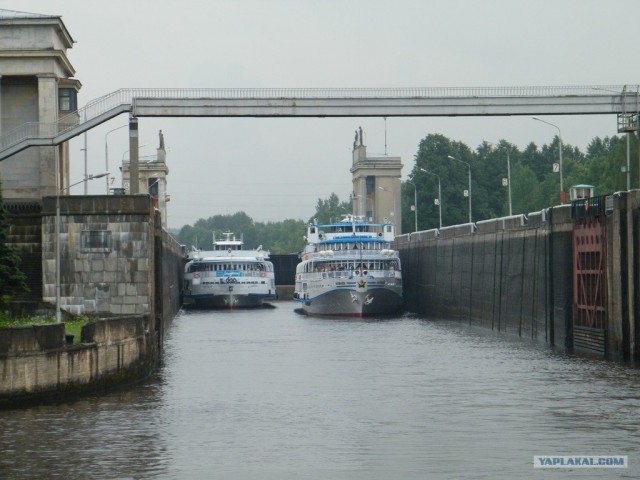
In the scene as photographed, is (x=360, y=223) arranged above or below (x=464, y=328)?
above

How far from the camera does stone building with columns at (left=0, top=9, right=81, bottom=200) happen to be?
6419 centimetres

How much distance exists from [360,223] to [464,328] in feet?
57.0

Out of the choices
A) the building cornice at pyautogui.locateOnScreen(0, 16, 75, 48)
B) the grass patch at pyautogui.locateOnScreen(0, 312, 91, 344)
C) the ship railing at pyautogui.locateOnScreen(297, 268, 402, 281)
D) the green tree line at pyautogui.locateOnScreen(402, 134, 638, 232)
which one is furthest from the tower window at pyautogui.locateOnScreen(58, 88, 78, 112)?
the green tree line at pyautogui.locateOnScreen(402, 134, 638, 232)

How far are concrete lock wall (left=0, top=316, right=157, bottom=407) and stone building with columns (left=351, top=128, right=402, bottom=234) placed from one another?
11228 centimetres

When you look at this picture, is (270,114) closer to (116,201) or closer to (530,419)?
(116,201)

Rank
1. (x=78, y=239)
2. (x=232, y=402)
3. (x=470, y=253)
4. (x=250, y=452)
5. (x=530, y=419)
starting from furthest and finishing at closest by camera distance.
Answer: (x=470, y=253), (x=78, y=239), (x=232, y=402), (x=530, y=419), (x=250, y=452)

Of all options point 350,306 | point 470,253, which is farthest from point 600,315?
point 350,306

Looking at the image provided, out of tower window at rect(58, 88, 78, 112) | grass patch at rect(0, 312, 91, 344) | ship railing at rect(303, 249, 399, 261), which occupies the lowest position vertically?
grass patch at rect(0, 312, 91, 344)

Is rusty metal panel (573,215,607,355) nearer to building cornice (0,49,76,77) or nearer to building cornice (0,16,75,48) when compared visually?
building cornice (0,49,76,77)

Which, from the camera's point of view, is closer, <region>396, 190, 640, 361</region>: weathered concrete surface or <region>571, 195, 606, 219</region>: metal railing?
<region>396, 190, 640, 361</region>: weathered concrete surface

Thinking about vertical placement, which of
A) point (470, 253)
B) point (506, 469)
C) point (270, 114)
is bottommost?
point (506, 469)

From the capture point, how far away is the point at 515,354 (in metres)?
52.7

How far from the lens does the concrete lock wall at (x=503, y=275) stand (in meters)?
54.8

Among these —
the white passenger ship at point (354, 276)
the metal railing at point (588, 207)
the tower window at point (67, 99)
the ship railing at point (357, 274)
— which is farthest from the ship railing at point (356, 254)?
the metal railing at point (588, 207)
